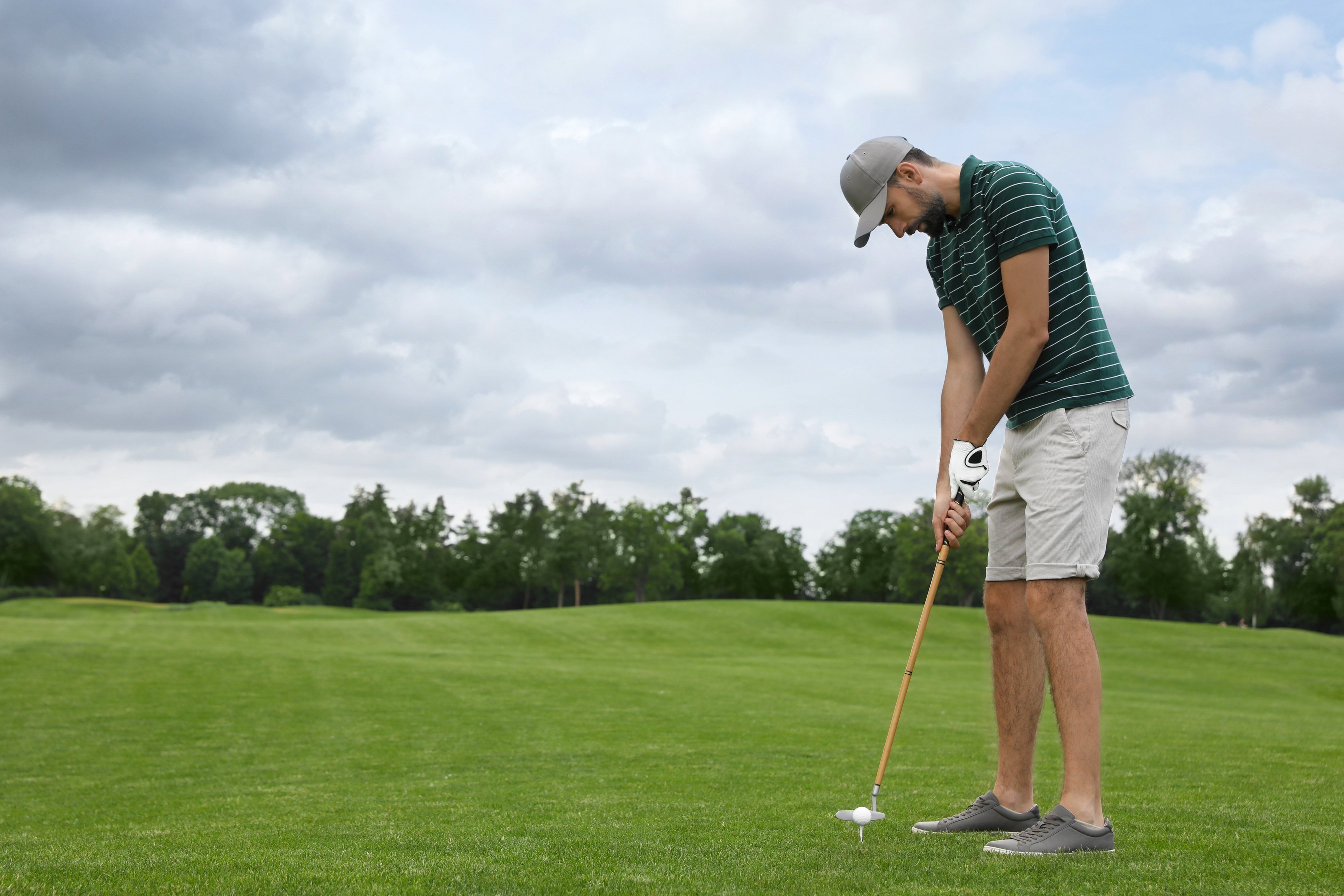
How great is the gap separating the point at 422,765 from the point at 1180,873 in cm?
655

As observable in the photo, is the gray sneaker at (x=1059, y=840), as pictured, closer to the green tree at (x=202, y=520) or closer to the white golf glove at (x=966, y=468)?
the white golf glove at (x=966, y=468)

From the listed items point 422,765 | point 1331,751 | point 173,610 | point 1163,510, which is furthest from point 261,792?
point 1163,510

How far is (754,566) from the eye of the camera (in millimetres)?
85125

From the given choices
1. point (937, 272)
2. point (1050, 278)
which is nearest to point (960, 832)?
point (1050, 278)

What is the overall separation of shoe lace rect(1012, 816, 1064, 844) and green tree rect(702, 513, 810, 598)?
81.8 m

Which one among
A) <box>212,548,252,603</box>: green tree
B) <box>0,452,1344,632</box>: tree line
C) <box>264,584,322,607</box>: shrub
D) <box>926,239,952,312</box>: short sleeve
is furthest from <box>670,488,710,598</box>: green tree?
<box>926,239,952,312</box>: short sleeve

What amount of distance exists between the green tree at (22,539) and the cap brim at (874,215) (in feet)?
285

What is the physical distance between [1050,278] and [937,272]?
64 cm

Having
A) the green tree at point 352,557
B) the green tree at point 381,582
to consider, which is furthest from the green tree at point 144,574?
the green tree at point 381,582

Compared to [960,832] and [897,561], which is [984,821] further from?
[897,561]

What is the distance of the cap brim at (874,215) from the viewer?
3.84 m

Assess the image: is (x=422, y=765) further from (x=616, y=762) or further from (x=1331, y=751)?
(x=1331, y=751)

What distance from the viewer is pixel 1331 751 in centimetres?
877

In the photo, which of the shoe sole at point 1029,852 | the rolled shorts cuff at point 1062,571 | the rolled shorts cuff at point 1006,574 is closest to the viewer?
the shoe sole at point 1029,852
